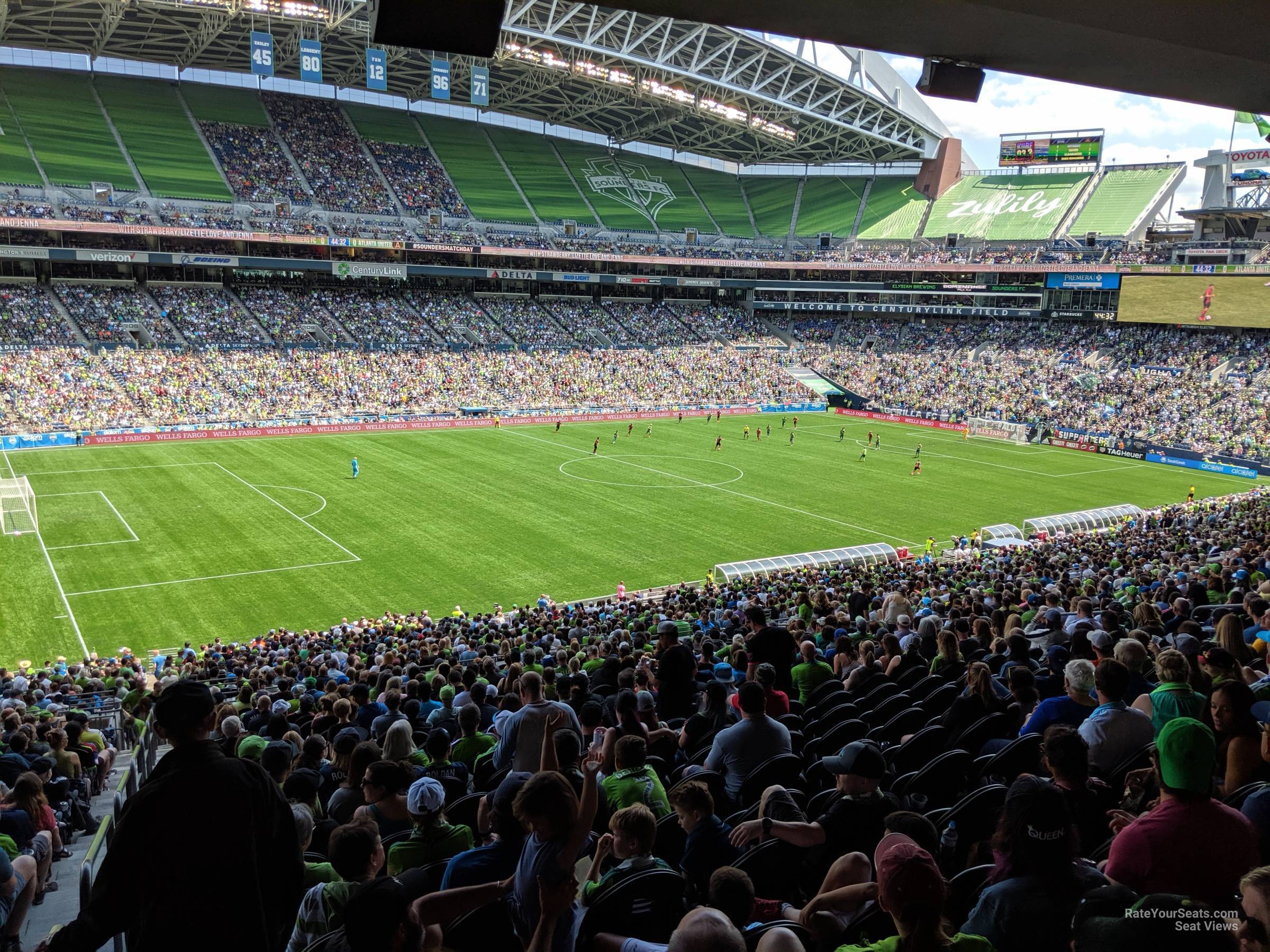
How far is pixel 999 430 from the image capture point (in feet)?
211

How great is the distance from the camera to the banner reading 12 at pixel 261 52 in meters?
56.7

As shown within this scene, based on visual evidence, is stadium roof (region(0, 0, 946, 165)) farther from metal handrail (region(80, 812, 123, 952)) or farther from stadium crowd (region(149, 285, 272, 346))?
metal handrail (region(80, 812, 123, 952))

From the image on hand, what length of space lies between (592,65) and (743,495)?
4142cm

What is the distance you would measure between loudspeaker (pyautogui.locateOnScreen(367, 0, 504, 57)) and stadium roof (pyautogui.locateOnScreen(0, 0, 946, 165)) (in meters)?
53.5

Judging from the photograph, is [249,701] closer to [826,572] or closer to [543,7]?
[826,572]

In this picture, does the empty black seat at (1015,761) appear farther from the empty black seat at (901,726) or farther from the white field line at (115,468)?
the white field line at (115,468)

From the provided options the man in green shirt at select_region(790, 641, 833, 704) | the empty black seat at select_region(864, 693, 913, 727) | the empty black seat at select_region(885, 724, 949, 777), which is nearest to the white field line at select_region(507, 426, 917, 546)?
the man in green shirt at select_region(790, 641, 833, 704)

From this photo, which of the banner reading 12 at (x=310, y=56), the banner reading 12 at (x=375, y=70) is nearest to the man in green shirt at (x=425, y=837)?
the banner reading 12 at (x=375, y=70)

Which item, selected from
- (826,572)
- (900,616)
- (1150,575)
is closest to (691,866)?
(900,616)

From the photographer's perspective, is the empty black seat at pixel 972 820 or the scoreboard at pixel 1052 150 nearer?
the empty black seat at pixel 972 820

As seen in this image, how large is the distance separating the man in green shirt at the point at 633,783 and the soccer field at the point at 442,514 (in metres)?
22.3

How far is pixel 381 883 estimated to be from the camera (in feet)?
11.7

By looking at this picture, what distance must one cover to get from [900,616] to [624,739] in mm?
10344

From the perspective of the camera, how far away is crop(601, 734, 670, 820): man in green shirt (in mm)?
5789
